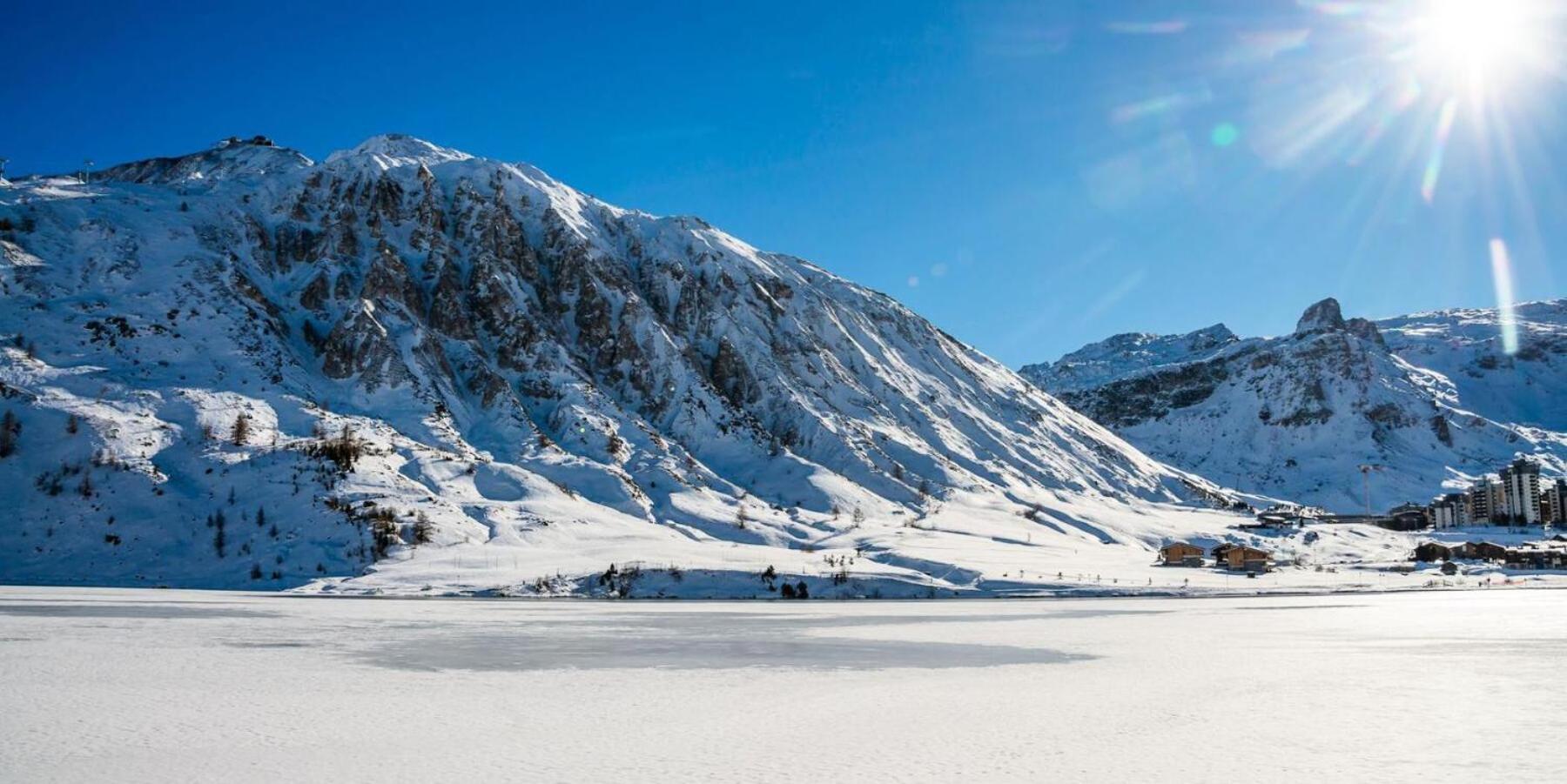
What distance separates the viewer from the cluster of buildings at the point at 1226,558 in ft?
350

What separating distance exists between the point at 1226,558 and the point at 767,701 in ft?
332

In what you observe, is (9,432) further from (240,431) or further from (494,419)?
(494,419)

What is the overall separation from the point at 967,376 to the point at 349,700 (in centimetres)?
17729

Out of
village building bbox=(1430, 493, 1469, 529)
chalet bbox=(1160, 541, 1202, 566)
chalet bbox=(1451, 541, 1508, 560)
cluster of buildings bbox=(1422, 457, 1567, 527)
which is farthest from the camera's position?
cluster of buildings bbox=(1422, 457, 1567, 527)

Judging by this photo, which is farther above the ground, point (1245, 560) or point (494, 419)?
point (494, 419)

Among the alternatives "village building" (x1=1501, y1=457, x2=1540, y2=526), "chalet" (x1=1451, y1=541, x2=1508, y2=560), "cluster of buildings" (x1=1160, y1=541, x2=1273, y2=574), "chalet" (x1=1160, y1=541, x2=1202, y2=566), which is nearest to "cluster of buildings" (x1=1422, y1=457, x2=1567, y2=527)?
"village building" (x1=1501, y1=457, x2=1540, y2=526)

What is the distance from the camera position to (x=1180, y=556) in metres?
111

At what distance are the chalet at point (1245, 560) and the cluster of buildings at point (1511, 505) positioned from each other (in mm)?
100500

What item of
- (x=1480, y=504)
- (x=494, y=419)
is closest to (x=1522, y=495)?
(x=1480, y=504)

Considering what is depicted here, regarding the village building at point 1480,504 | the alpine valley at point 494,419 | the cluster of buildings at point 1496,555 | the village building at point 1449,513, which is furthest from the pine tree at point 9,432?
the village building at point 1480,504

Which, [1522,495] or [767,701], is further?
[1522,495]

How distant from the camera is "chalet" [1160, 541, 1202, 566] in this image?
11012cm

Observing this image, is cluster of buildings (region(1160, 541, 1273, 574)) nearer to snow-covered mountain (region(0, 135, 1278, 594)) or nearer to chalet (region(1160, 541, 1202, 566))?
chalet (region(1160, 541, 1202, 566))

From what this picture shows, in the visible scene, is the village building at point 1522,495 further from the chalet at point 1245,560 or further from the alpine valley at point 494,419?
the chalet at point 1245,560
